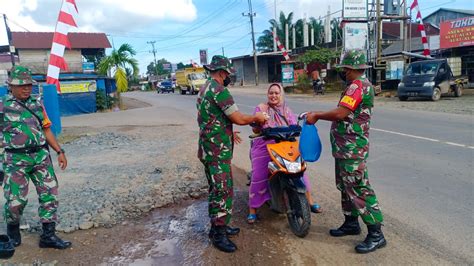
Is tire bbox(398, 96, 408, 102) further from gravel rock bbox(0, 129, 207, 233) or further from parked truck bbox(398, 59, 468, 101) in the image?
gravel rock bbox(0, 129, 207, 233)

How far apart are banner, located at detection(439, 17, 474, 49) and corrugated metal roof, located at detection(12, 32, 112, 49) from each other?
123 ft

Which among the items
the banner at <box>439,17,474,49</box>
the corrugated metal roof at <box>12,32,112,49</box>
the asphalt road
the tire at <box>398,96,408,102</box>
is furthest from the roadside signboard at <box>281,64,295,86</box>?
the corrugated metal roof at <box>12,32,112,49</box>

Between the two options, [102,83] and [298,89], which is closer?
[102,83]

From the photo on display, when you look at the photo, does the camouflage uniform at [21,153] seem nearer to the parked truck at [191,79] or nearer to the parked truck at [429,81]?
the parked truck at [429,81]

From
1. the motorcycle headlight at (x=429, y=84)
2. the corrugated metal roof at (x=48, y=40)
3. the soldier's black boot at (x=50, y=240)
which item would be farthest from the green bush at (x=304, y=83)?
the corrugated metal roof at (x=48, y=40)

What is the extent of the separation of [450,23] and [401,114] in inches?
481

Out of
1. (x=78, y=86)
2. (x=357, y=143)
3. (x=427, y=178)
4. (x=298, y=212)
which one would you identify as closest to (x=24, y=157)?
(x=298, y=212)

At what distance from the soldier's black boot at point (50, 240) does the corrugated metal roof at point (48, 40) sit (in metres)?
44.4

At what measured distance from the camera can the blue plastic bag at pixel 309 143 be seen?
12.5ft

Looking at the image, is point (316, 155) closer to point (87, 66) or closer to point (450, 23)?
point (450, 23)

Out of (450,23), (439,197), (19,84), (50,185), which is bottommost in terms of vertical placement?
(439,197)

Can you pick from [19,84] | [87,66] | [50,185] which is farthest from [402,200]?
[87,66]

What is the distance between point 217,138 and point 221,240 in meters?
0.97

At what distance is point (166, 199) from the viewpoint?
16.8 feet
